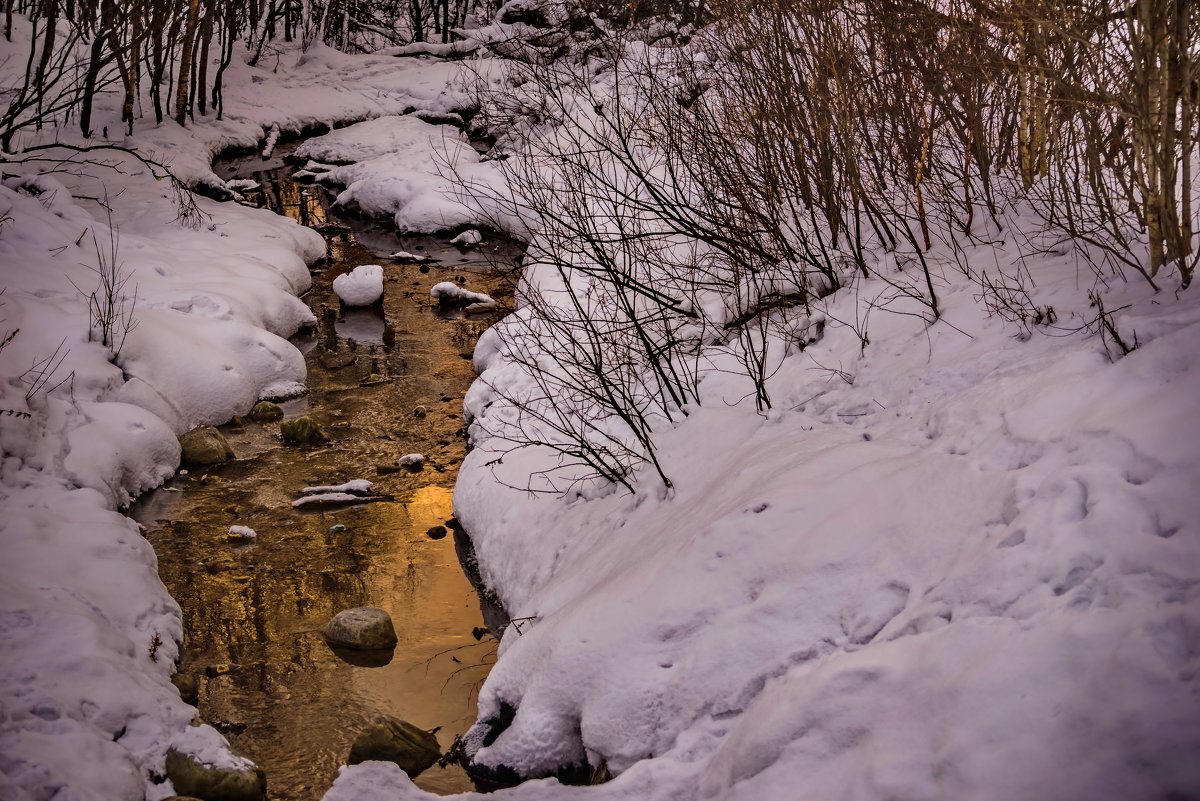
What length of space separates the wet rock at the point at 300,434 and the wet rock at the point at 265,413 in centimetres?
48

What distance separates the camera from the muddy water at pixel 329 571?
600 cm

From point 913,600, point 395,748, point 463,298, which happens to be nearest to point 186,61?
point 463,298

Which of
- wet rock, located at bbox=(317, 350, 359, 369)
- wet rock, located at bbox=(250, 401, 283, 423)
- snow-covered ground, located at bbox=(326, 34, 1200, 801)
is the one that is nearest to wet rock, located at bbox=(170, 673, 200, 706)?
snow-covered ground, located at bbox=(326, 34, 1200, 801)

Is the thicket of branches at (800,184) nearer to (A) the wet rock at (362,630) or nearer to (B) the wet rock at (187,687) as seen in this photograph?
(A) the wet rock at (362,630)

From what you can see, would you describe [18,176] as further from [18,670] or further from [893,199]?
[893,199]

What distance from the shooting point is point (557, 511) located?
7.27 meters

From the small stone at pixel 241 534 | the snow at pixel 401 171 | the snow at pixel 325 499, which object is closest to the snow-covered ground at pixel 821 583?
the small stone at pixel 241 534

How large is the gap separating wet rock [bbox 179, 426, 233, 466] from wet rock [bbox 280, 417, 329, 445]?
0.58 meters

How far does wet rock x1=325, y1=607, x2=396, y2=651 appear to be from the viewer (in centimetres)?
662

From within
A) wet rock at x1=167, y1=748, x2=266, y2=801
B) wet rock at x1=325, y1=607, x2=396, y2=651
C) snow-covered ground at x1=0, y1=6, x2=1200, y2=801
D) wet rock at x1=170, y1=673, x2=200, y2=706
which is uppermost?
snow-covered ground at x1=0, y1=6, x2=1200, y2=801

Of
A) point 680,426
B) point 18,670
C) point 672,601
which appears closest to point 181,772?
point 18,670

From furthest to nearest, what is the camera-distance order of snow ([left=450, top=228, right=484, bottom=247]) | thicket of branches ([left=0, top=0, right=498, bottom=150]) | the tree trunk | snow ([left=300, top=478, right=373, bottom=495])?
the tree trunk
snow ([left=450, top=228, right=484, bottom=247])
thicket of branches ([left=0, top=0, right=498, bottom=150])
snow ([left=300, top=478, right=373, bottom=495])

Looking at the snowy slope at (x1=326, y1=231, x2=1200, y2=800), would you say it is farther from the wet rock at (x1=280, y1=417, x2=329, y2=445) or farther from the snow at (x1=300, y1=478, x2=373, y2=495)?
the wet rock at (x1=280, y1=417, x2=329, y2=445)

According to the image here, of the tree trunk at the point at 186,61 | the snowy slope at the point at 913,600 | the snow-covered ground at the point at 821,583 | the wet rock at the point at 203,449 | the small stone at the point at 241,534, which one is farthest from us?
the tree trunk at the point at 186,61
